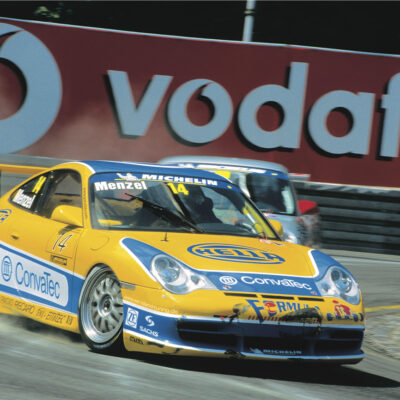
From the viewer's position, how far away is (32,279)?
7.01 metres

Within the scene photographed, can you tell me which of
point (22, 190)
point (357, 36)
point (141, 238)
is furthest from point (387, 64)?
point (141, 238)

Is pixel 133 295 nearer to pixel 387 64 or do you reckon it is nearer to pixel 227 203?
pixel 227 203

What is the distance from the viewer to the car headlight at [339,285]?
6.29 m

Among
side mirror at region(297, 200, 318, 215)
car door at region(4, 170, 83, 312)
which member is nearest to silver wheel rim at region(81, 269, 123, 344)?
car door at region(4, 170, 83, 312)

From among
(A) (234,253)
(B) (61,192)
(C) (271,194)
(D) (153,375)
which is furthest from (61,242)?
(C) (271,194)

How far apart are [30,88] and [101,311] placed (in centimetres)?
1026

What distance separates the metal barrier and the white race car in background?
147 inches

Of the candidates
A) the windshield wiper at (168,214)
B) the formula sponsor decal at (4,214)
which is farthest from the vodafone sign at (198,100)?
the windshield wiper at (168,214)

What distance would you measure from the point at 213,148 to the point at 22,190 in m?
8.36

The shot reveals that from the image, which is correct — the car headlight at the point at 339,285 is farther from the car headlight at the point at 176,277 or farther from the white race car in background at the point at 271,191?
the white race car in background at the point at 271,191

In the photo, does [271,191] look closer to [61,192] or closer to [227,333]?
[61,192]

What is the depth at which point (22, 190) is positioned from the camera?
7.89m

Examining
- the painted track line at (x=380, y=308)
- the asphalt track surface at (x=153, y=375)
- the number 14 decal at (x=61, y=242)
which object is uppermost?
the number 14 decal at (x=61, y=242)

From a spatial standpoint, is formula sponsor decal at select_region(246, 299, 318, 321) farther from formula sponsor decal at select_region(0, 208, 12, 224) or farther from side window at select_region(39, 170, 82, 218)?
formula sponsor decal at select_region(0, 208, 12, 224)
